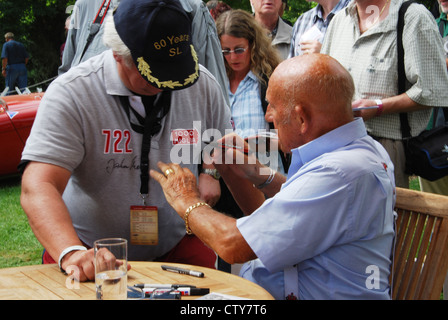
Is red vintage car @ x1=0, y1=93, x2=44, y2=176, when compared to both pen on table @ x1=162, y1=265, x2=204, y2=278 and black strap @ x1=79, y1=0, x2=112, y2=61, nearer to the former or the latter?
black strap @ x1=79, y1=0, x2=112, y2=61

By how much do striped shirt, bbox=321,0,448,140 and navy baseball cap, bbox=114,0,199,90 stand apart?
1.60m

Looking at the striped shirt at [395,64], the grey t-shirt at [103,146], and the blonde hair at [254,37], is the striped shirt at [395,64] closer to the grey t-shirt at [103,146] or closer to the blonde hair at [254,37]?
the blonde hair at [254,37]

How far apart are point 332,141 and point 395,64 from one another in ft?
5.56

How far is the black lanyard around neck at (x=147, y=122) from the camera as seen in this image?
8.69ft

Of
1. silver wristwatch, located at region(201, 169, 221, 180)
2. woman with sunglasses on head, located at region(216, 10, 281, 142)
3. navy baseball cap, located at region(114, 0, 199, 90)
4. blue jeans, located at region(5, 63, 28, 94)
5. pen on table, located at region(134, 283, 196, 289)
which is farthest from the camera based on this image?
blue jeans, located at region(5, 63, 28, 94)

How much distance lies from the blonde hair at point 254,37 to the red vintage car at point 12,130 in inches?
166

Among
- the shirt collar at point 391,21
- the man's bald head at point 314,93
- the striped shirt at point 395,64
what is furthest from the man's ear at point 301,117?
the shirt collar at point 391,21

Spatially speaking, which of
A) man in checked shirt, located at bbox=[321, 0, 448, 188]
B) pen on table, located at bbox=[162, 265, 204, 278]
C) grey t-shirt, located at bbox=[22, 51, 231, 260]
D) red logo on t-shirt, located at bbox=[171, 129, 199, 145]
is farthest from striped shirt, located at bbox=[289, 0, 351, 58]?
pen on table, located at bbox=[162, 265, 204, 278]

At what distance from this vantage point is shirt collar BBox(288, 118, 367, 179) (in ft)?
6.95

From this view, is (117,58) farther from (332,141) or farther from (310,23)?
(310,23)

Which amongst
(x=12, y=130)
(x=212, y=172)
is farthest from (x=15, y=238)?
(x=212, y=172)

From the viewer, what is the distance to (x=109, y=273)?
1.91 m
